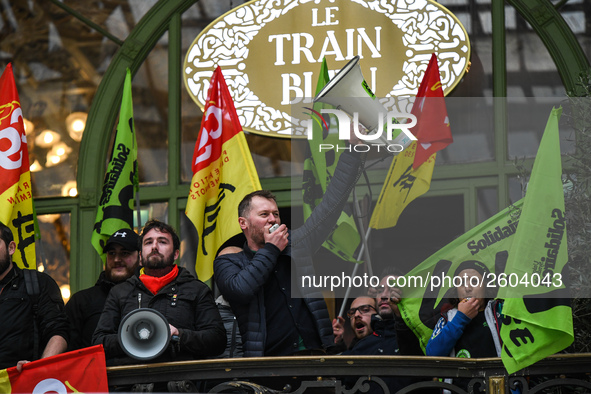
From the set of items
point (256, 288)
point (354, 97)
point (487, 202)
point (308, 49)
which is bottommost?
point (256, 288)

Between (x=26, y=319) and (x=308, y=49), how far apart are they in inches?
185

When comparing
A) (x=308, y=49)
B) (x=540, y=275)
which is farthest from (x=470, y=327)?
(x=308, y=49)

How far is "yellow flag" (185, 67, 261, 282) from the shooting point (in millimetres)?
8961

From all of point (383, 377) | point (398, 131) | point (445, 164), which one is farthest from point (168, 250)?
point (445, 164)

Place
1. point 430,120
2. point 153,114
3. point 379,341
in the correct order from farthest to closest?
point 153,114
point 430,120
point 379,341

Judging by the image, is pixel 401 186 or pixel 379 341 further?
pixel 401 186

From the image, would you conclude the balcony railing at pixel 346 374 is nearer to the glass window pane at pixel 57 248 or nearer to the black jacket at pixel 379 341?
the black jacket at pixel 379 341

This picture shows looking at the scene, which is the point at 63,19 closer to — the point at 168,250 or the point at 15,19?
the point at 15,19

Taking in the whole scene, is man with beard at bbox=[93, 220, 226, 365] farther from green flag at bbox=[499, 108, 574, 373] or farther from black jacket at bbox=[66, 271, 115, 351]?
green flag at bbox=[499, 108, 574, 373]

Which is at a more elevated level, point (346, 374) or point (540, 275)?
point (540, 275)

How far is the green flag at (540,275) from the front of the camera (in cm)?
691

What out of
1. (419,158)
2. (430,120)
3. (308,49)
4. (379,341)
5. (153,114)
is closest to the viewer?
(379,341)

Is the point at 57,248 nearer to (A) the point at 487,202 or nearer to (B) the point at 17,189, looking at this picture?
(B) the point at 17,189

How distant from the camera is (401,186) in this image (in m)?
9.20
